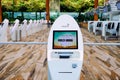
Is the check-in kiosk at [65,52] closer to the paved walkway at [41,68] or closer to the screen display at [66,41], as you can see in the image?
the screen display at [66,41]

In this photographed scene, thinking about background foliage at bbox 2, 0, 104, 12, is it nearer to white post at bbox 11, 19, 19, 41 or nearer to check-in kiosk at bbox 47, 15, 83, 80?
white post at bbox 11, 19, 19, 41

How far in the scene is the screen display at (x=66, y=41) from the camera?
3.39 m

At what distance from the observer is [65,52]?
11.1 ft

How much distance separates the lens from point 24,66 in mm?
6469

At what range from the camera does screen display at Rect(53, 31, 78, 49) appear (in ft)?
11.1

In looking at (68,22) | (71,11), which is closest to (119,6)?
(68,22)

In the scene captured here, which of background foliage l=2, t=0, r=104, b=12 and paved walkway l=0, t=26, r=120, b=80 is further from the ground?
background foliage l=2, t=0, r=104, b=12

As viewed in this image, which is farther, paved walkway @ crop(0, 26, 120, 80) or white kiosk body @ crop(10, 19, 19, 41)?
white kiosk body @ crop(10, 19, 19, 41)

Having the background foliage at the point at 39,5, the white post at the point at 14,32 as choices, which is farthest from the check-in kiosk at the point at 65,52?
the background foliage at the point at 39,5

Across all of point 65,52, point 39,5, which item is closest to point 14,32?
point 65,52

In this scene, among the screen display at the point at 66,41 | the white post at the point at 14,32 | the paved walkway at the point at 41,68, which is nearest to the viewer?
the screen display at the point at 66,41

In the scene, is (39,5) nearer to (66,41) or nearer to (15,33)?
(15,33)

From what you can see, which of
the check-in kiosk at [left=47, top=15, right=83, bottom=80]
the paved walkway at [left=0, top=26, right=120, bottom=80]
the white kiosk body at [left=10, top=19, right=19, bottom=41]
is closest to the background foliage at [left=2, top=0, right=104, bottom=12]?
the white kiosk body at [left=10, top=19, right=19, bottom=41]

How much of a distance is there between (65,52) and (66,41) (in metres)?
0.13
